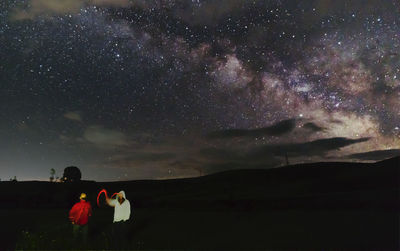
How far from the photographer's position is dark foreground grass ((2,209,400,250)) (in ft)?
64.9

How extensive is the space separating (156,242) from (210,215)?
12.0 meters

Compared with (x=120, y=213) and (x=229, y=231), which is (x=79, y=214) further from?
(x=229, y=231)

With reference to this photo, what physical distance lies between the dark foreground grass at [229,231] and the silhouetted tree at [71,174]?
47677mm

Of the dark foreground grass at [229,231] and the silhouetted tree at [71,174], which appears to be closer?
the dark foreground grass at [229,231]

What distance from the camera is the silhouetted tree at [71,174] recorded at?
8150 centimetres

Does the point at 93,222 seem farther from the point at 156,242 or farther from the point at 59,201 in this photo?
the point at 59,201

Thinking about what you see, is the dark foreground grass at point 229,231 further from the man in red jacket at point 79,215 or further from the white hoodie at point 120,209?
the white hoodie at point 120,209

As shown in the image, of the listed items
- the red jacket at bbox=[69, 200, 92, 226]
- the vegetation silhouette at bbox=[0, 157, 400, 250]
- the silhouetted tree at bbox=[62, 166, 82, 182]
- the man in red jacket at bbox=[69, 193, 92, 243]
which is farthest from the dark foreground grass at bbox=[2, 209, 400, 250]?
the silhouetted tree at bbox=[62, 166, 82, 182]

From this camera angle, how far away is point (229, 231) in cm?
2644

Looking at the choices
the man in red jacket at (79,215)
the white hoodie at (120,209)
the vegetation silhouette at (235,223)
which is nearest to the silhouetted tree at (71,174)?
the vegetation silhouette at (235,223)

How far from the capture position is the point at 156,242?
22250mm

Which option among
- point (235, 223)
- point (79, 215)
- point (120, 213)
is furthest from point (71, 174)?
point (120, 213)

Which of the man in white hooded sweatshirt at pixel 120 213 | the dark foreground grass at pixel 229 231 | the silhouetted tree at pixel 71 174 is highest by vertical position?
the silhouetted tree at pixel 71 174

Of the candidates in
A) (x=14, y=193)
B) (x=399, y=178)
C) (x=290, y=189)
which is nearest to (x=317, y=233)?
(x=290, y=189)
